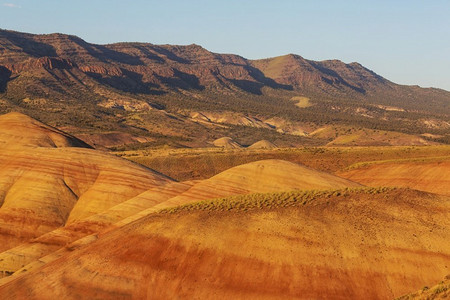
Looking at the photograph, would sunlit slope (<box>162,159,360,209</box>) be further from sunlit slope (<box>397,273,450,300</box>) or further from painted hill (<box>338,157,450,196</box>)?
sunlit slope (<box>397,273,450,300</box>)

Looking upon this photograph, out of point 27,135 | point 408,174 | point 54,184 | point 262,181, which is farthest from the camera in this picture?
point 408,174

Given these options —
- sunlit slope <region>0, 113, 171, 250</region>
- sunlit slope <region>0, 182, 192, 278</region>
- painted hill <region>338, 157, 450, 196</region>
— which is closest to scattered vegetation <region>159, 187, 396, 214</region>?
sunlit slope <region>0, 182, 192, 278</region>

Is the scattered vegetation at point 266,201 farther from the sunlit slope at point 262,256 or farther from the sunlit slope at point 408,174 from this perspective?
the sunlit slope at point 408,174

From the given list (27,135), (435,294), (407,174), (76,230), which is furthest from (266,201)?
(407,174)

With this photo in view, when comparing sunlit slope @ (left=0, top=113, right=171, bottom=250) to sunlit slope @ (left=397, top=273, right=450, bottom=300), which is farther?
sunlit slope @ (left=0, top=113, right=171, bottom=250)

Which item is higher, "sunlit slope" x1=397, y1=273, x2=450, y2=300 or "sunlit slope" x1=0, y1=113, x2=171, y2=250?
"sunlit slope" x1=397, y1=273, x2=450, y2=300

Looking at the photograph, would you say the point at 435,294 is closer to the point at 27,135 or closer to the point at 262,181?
the point at 262,181

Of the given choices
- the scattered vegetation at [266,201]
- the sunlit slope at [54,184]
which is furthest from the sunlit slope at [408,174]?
the sunlit slope at [54,184]

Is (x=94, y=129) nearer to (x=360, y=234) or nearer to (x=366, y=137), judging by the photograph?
(x=366, y=137)
